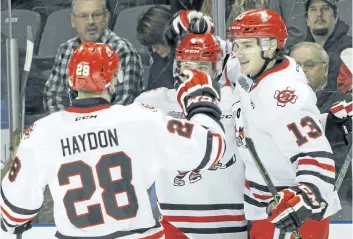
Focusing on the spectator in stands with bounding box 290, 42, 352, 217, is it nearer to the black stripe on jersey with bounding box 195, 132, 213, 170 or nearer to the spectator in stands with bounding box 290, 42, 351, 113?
the spectator in stands with bounding box 290, 42, 351, 113

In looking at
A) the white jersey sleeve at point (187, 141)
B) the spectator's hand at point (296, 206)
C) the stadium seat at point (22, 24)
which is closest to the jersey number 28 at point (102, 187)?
the white jersey sleeve at point (187, 141)

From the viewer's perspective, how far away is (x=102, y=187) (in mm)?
2203

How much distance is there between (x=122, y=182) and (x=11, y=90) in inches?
60.4

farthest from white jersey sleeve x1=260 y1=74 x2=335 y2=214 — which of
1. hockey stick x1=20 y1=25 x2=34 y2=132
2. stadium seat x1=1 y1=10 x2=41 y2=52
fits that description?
stadium seat x1=1 y1=10 x2=41 y2=52

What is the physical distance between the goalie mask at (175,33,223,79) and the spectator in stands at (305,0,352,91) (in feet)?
2.49

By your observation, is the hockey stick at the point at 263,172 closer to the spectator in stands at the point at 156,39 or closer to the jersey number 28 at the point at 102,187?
the jersey number 28 at the point at 102,187

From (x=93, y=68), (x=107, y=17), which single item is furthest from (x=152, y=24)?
(x=93, y=68)

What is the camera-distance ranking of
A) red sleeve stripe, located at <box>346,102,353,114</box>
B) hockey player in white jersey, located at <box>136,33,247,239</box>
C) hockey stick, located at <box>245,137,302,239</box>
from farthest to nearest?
hockey player in white jersey, located at <box>136,33,247,239</box>, red sleeve stripe, located at <box>346,102,353,114</box>, hockey stick, located at <box>245,137,302,239</box>

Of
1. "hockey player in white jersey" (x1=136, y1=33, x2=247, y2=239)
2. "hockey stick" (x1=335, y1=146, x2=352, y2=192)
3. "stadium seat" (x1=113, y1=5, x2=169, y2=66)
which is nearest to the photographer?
"hockey player in white jersey" (x1=136, y1=33, x2=247, y2=239)

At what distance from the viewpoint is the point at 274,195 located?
242 cm

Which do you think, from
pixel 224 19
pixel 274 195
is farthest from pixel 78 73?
pixel 224 19

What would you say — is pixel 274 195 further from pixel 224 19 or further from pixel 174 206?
pixel 224 19

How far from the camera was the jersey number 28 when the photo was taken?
2.19 metres

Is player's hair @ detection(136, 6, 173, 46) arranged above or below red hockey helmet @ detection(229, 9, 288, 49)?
below
